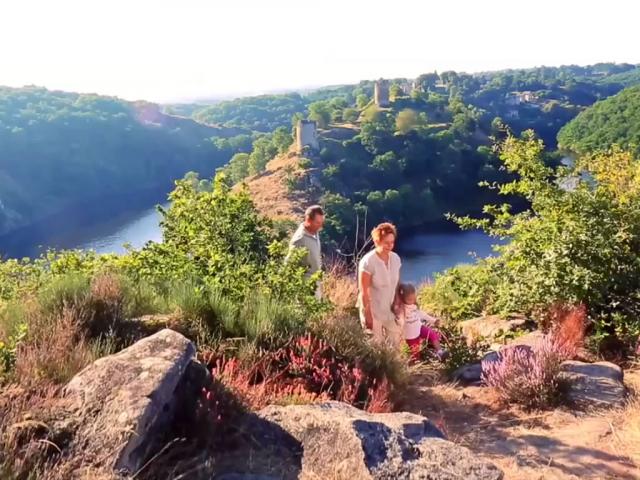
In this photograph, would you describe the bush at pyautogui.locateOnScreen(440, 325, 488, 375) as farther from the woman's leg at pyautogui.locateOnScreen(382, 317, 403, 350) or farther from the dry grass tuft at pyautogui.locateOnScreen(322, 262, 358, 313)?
the dry grass tuft at pyautogui.locateOnScreen(322, 262, 358, 313)

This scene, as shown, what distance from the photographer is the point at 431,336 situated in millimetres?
4977

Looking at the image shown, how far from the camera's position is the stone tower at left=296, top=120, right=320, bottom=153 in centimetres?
6981

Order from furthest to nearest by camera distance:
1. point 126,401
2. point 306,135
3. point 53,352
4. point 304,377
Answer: point 306,135
point 304,377
point 53,352
point 126,401

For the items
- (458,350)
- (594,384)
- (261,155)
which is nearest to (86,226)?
(261,155)

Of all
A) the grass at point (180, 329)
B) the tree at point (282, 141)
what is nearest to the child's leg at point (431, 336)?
the grass at point (180, 329)

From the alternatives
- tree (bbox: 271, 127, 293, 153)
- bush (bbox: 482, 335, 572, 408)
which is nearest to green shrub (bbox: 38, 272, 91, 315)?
bush (bbox: 482, 335, 572, 408)

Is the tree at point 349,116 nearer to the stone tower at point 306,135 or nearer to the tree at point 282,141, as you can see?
the tree at point 282,141

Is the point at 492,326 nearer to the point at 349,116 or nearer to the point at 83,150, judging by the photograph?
the point at 349,116

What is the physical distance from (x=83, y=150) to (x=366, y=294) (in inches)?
3594

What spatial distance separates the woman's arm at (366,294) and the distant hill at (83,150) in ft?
211

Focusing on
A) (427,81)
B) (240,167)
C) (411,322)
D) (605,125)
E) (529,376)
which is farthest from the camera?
(427,81)

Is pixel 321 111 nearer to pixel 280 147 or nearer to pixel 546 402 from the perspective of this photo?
pixel 280 147

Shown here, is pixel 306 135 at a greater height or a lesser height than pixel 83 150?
greater

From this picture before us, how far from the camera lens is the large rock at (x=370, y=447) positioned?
2.40 m
